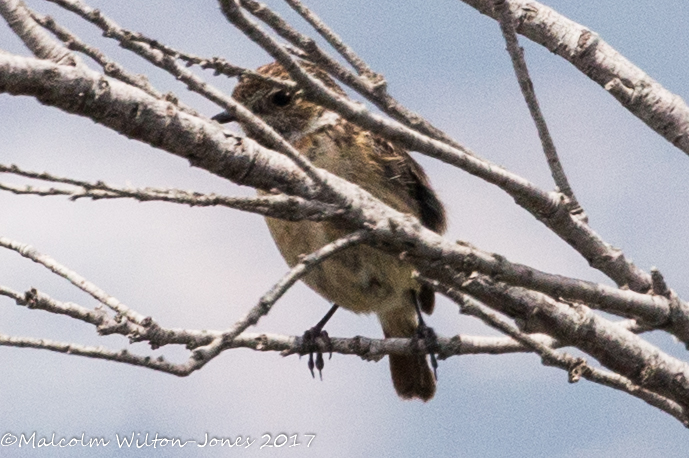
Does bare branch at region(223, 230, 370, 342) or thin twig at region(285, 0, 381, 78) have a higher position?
thin twig at region(285, 0, 381, 78)

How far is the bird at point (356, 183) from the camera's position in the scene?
5332 mm

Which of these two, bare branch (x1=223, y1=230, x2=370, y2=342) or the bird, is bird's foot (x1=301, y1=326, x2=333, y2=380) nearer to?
the bird

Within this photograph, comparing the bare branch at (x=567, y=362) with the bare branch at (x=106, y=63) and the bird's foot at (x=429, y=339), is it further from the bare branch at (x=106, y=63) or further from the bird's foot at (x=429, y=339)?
the bird's foot at (x=429, y=339)

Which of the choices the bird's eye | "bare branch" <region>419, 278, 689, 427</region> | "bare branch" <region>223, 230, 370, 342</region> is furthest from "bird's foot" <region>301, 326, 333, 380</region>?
"bare branch" <region>223, 230, 370, 342</region>

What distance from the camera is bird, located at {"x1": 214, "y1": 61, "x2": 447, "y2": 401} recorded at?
210 inches

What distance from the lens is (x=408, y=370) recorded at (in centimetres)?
647

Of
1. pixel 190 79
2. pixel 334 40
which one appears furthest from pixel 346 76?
pixel 190 79

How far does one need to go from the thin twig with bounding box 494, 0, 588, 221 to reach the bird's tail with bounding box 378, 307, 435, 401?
10.8ft

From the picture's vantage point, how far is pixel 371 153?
18.0 ft

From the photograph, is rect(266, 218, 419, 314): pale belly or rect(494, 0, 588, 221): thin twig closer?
rect(494, 0, 588, 221): thin twig

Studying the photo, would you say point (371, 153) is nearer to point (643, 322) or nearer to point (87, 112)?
point (643, 322)

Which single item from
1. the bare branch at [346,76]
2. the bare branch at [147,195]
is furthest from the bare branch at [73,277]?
the bare branch at [346,76]

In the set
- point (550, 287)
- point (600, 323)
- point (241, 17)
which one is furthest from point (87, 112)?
point (600, 323)

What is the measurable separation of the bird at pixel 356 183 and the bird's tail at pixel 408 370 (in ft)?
0.50
